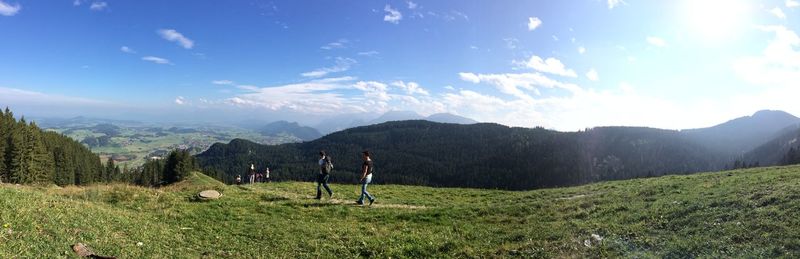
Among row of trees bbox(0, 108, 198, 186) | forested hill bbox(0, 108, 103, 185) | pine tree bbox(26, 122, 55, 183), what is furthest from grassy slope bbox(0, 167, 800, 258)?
pine tree bbox(26, 122, 55, 183)

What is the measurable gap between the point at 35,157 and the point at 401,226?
88684 mm

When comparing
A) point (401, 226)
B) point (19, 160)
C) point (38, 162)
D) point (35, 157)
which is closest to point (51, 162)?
point (38, 162)

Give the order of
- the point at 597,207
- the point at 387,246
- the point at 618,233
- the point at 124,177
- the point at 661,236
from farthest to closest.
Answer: the point at 124,177 → the point at 597,207 → the point at 387,246 → the point at 618,233 → the point at 661,236

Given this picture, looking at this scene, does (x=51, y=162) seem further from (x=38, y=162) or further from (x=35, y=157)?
(x=35, y=157)

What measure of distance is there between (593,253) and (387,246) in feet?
23.7

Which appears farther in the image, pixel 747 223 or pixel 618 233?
pixel 618 233

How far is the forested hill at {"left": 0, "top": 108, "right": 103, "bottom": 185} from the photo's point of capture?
69812 millimetres

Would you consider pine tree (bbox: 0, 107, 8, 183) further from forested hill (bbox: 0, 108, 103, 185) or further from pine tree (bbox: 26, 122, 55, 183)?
pine tree (bbox: 26, 122, 55, 183)

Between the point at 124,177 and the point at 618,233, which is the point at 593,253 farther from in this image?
the point at 124,177

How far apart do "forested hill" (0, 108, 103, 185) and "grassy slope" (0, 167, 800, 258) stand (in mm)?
49463

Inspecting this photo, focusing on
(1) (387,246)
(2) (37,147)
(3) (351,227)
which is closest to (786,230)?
(1) (387,246)

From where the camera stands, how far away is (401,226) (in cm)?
1948

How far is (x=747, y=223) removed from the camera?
42.4 feet

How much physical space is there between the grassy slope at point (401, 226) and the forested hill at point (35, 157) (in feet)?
162
